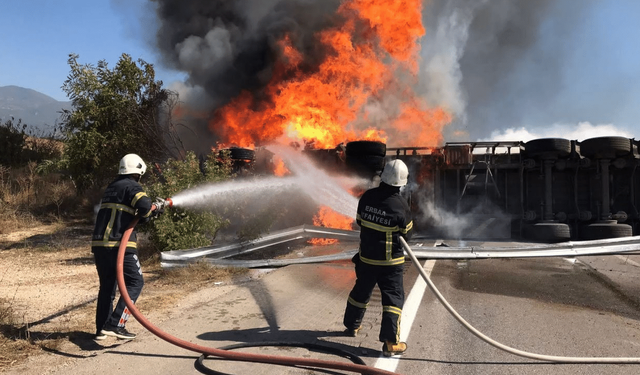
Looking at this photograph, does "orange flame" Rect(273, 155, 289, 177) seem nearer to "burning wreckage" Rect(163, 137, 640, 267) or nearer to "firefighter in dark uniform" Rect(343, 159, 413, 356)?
"burning wreckage" Rect(163, 137, 640, 267)

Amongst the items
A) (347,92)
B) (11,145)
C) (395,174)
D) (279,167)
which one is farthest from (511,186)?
(11,145)

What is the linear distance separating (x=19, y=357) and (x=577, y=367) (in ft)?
15.8

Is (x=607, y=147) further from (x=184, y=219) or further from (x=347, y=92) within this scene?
(x=184, y=219)

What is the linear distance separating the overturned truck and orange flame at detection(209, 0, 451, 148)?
3016mm

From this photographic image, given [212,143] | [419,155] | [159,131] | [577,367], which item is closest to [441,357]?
[577,367]

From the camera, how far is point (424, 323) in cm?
496

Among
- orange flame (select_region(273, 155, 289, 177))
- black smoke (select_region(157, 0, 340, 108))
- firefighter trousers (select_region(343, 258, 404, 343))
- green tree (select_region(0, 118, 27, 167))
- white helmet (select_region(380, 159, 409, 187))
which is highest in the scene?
black smoke (select_region(157, 0, 340, 108))

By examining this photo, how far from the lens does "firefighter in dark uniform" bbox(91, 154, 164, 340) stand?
4.38m

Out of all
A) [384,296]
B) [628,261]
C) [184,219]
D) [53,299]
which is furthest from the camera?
[628,261]

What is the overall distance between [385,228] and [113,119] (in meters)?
13.6

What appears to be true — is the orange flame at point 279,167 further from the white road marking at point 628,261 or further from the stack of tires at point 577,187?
the white road marking at point 628,261

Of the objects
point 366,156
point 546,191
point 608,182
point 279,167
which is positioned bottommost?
point 546,191

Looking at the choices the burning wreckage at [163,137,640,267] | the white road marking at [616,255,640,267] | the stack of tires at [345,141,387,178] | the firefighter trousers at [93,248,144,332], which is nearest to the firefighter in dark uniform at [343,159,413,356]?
the firefighter trousers at [93,248,144,332]

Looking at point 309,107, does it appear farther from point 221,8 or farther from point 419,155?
point 221,8
